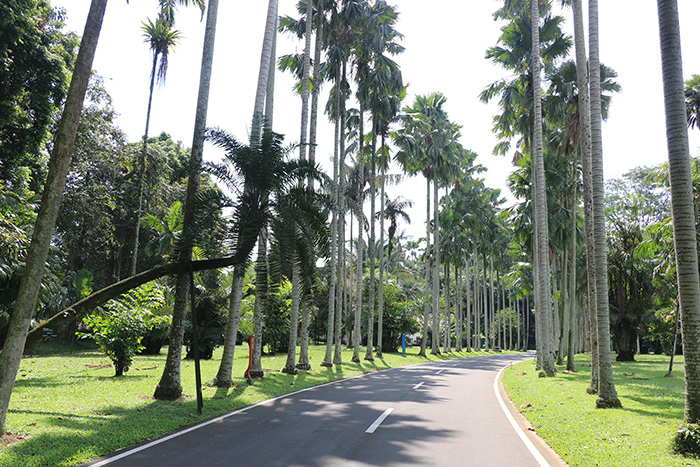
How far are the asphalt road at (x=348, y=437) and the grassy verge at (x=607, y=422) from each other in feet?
2.45

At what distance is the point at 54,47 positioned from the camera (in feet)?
51.9

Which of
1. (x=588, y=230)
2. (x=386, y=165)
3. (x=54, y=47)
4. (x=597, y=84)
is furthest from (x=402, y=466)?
(x=386, y=165)

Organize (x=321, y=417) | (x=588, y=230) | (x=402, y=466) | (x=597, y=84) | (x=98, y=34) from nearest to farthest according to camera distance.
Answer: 1. (x=402, y=466)
2. (x=98, y=34)
3. (x=321, y=417)
4. (x=597, y=84)
5. (x=588, y=230)

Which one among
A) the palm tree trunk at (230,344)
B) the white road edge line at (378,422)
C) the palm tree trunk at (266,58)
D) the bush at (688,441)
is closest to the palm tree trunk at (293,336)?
the palm tree trunk at (230,344)

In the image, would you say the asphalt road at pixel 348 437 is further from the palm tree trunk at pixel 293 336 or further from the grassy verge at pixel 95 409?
the palm tree trunk at pixel 293 336

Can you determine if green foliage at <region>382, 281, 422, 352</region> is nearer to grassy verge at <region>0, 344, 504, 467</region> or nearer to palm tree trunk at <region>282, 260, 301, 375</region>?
palm tree trunk at <region>282, 260, 301, 375</region>

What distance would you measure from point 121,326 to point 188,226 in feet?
18.0

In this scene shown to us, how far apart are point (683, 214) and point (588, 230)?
5.60 metres

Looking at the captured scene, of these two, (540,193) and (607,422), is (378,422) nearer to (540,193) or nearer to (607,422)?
(607,422)

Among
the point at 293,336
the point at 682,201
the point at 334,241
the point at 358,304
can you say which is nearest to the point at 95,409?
the point at 293,336

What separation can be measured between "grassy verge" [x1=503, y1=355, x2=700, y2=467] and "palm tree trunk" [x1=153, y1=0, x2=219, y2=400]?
823 centimetres

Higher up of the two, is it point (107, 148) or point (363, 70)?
point (363, 70)

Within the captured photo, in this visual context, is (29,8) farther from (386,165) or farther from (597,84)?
(386,165)

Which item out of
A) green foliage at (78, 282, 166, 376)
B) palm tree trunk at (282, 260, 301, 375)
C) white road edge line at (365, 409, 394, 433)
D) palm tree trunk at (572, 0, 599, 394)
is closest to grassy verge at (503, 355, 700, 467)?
palm tree trunk at (572, 0, 599, 394)
